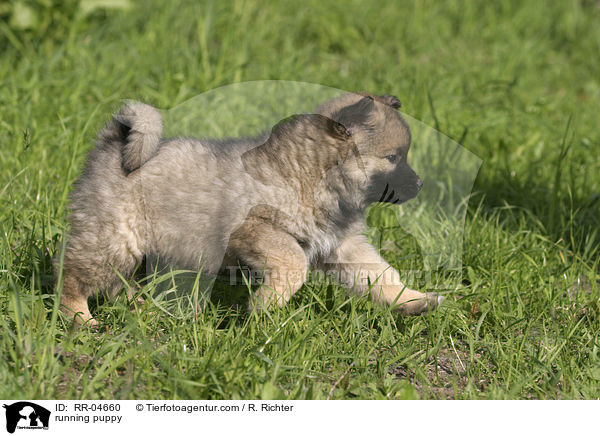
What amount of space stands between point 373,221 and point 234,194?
118cm

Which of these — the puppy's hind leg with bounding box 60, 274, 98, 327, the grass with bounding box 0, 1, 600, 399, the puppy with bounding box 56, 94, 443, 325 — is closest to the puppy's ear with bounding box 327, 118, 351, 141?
the puppy with bounding box 56, 94, 443, 325

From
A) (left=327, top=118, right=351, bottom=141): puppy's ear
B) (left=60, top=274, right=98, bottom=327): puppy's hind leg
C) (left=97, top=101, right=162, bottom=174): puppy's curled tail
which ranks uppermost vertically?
(left=327, top=118, right=351, bottom=141): puppy's ear

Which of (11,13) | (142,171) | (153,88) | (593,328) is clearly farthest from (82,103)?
(593,328)

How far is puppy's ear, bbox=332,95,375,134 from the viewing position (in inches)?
112

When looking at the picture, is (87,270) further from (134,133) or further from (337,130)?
(337,130)

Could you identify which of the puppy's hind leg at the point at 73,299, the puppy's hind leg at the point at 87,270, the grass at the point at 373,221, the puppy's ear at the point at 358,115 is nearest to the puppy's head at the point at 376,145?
the puppy's ear at the point at 358,115

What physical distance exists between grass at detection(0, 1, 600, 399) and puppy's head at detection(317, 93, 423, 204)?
1.74 ft

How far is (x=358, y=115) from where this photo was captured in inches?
113

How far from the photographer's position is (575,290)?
3.46 meters

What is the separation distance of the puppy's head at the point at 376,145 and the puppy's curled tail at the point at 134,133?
751 millimetres

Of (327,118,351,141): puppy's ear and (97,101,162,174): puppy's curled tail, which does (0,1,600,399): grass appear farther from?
(327,118,351,141): puppy's ear

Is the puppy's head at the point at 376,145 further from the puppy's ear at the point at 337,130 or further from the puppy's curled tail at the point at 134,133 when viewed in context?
the puppy's curled tail at the point at 134,133

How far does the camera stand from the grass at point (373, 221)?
8.36 feet
